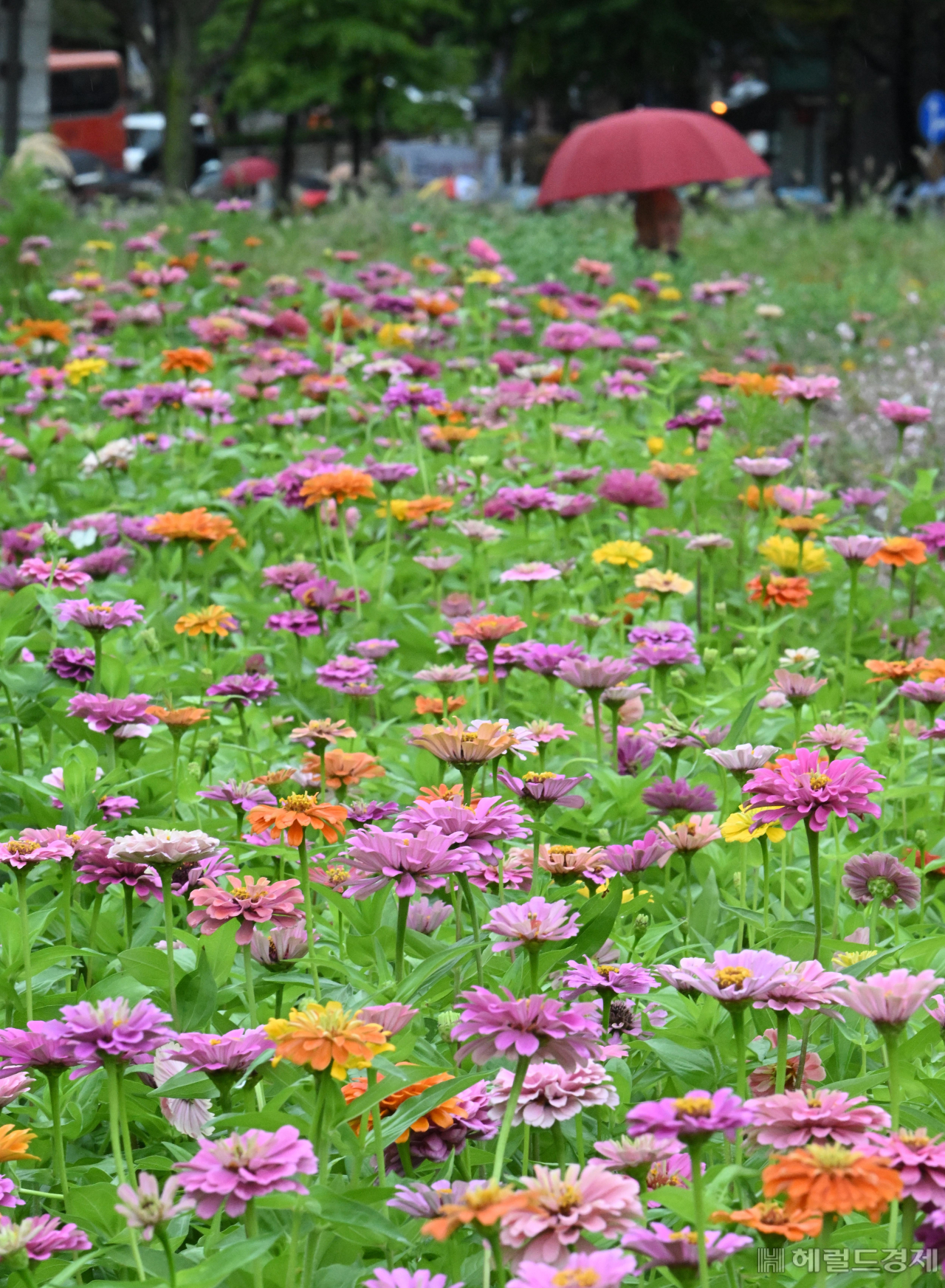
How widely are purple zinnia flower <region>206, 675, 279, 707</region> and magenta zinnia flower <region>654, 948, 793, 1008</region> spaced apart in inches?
53.5

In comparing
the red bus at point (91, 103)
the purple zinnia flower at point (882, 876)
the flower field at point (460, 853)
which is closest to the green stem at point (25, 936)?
the flower field at point (460, 853)

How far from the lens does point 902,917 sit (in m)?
2.39

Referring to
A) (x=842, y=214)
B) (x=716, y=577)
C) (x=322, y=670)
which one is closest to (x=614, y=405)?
(x=716, y=577)

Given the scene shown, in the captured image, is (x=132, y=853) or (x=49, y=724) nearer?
(x=132, y=853)

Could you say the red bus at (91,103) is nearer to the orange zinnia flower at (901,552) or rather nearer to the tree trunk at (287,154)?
the tree trunk at (287,154)

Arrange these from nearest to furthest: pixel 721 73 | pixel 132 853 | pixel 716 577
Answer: pixel 132 853, pixel 716 577, pixel 721 73

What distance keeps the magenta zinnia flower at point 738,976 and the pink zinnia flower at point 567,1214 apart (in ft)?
0.82

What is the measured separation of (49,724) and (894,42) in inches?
1060

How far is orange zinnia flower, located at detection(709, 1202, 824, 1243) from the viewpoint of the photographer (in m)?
1.13

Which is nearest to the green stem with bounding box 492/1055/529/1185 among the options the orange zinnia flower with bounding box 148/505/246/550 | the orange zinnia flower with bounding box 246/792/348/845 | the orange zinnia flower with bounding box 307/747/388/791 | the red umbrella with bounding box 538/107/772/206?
the orange zinnia flower with bounding box 246/792/348/845

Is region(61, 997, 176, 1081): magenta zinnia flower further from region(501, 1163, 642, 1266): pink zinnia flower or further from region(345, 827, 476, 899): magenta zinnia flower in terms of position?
region(501, 1163, 642, 1266): pink zinnia flower

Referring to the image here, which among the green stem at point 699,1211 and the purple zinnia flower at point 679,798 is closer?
the green stem at point 699,1211

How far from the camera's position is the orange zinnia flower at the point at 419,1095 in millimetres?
1395

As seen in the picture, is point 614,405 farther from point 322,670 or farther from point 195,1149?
point 195,1149
